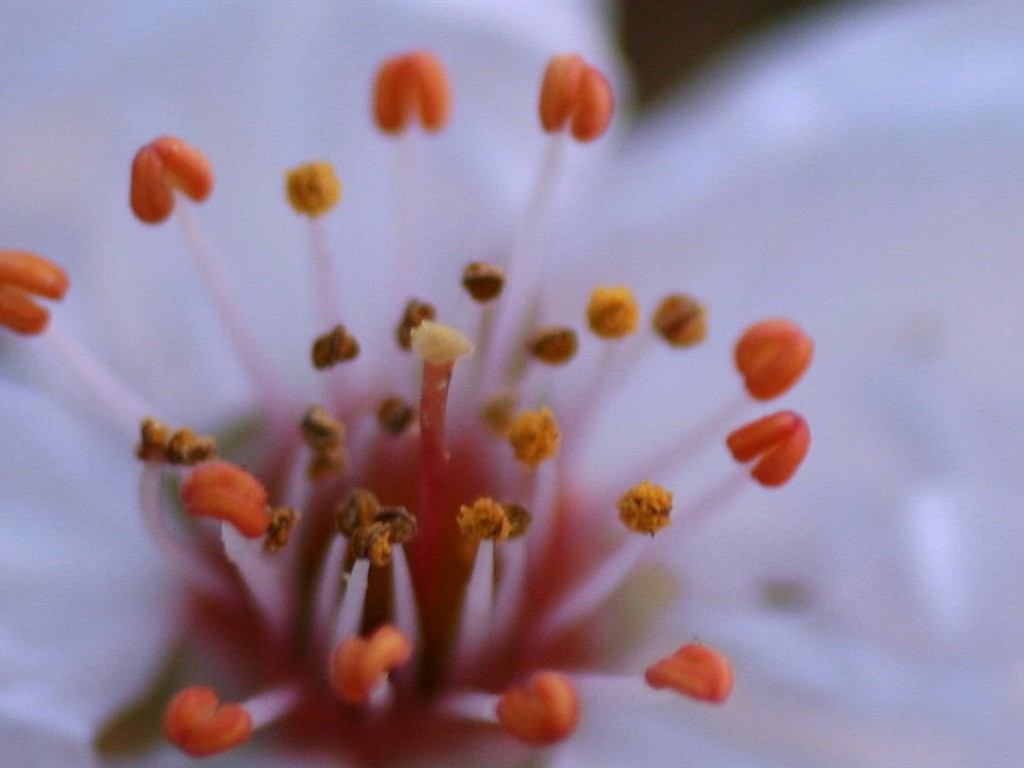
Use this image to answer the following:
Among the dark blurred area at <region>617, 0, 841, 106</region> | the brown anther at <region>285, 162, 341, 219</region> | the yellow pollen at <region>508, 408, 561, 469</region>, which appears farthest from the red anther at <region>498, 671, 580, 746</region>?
the dark blurred area at <region>617, 0, 841, 106</region>

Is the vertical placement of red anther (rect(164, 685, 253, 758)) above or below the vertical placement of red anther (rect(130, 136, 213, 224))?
below

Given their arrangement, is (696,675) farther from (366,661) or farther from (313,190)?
(313,190)

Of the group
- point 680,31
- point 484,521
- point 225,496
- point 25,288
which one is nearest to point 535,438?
point 484,521

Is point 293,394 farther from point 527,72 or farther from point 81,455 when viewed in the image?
point 527,72

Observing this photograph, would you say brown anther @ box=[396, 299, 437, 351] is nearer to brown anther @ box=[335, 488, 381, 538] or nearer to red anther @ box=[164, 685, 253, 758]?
brown anther @ box=[335, 488, 381, 538]

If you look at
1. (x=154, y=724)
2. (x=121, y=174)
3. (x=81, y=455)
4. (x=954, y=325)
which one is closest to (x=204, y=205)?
(x=121, y=174)

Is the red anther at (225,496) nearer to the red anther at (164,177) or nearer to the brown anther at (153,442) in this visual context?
the brown anther at (153,442)

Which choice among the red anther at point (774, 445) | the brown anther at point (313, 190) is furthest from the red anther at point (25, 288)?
the red anther at point (774, 445)
